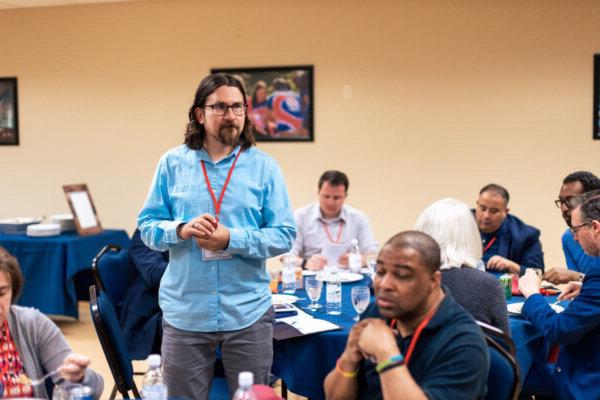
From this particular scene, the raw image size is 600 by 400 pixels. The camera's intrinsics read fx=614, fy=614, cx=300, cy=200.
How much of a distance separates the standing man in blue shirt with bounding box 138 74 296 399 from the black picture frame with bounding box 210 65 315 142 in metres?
3.41

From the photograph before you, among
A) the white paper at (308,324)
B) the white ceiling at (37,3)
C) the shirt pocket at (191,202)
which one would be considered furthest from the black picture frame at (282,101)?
the shirt pocket at (191,202)

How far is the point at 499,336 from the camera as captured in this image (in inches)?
76.7

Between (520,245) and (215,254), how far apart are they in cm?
236

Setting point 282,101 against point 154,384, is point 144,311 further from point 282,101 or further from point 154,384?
point 282,101

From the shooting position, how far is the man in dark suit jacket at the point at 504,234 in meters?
3.79

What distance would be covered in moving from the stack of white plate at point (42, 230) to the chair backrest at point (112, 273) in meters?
2.01

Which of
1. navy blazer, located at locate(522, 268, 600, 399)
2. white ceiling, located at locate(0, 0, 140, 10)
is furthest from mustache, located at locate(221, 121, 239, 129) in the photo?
white ceiling, located at locate(0, 0, 140, 10)

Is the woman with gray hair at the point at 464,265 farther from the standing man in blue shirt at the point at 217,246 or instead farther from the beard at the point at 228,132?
the beard at the point at 228,132

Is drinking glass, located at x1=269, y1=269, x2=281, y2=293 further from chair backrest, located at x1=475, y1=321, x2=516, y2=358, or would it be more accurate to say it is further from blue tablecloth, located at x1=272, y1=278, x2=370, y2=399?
chair backrest, located at x1=475, y1=321, x2=516, y2=358

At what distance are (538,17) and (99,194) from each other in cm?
441

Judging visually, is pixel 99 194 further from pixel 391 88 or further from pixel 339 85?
pixel 391 88

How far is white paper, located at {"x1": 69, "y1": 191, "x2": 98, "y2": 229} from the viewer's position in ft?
17.7

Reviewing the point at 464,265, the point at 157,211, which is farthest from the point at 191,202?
the point at 464,265

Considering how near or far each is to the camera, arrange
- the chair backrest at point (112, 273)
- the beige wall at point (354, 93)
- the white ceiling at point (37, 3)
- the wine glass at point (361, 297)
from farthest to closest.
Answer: the white ceiling at point (37, 3)
the beige wall at point (354, 93)
the chair backrest at point (112, 273)
the wine glass at point (361, 297)
